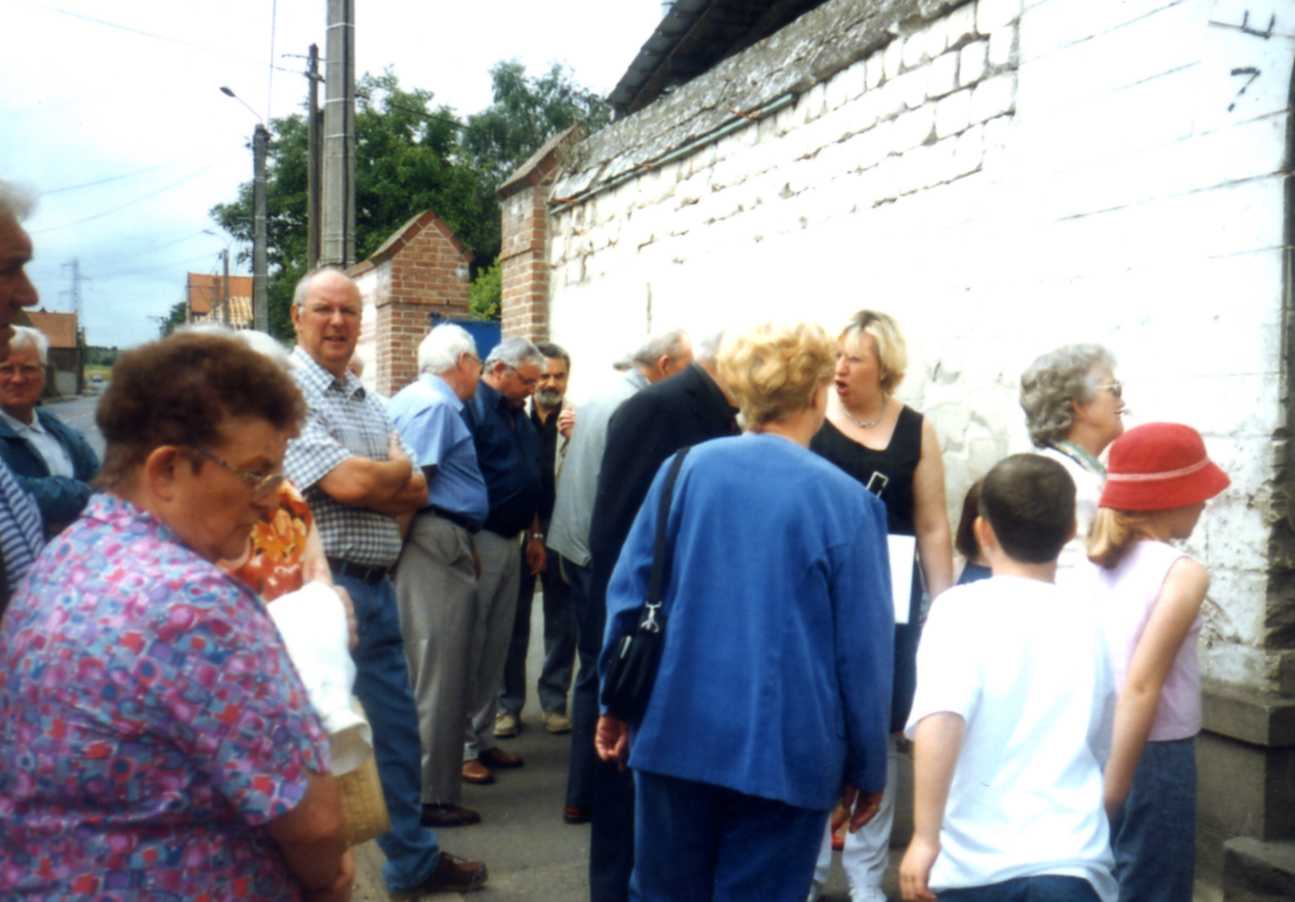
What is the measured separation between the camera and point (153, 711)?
1.68 m

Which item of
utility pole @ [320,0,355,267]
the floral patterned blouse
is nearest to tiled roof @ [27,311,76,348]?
utility pole @ [320,0,355,267]

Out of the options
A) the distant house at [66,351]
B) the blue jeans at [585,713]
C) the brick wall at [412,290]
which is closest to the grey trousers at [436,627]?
the blue jeans at [585,713]

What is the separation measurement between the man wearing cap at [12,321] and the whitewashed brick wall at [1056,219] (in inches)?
63.7

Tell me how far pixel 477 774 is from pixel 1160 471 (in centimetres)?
362

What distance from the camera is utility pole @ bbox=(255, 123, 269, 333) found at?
25791 millimetres

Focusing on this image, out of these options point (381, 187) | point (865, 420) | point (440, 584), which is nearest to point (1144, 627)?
point (865, 420)

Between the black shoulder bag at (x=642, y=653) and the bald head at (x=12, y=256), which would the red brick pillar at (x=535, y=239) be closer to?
the black shoulder bag at (x=642, y=653)

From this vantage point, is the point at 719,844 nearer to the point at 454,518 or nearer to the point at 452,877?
the point at 452,877

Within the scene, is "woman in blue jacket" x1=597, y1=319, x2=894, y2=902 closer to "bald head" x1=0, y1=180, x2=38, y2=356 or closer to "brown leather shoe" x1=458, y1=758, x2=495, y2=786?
"bald head" x1=0, y1=180, x2=38, y2=356

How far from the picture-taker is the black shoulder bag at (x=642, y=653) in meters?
2.85

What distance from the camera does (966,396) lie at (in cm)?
552

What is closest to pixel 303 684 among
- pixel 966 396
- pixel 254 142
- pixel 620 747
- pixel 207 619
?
pixel 207 619

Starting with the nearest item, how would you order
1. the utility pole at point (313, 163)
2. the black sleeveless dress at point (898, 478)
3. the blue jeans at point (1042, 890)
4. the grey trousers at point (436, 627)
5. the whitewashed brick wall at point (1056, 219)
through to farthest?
the blue jeans at point (1042, 890) < the whitewashed brick wall at point (1056, 219) < the black sleeveless dress at point (898, 478) < the grey trousers at point (436, 627) < the utility pole at point (313, 163)

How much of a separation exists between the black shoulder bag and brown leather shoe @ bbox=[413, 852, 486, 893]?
161 centimetres
